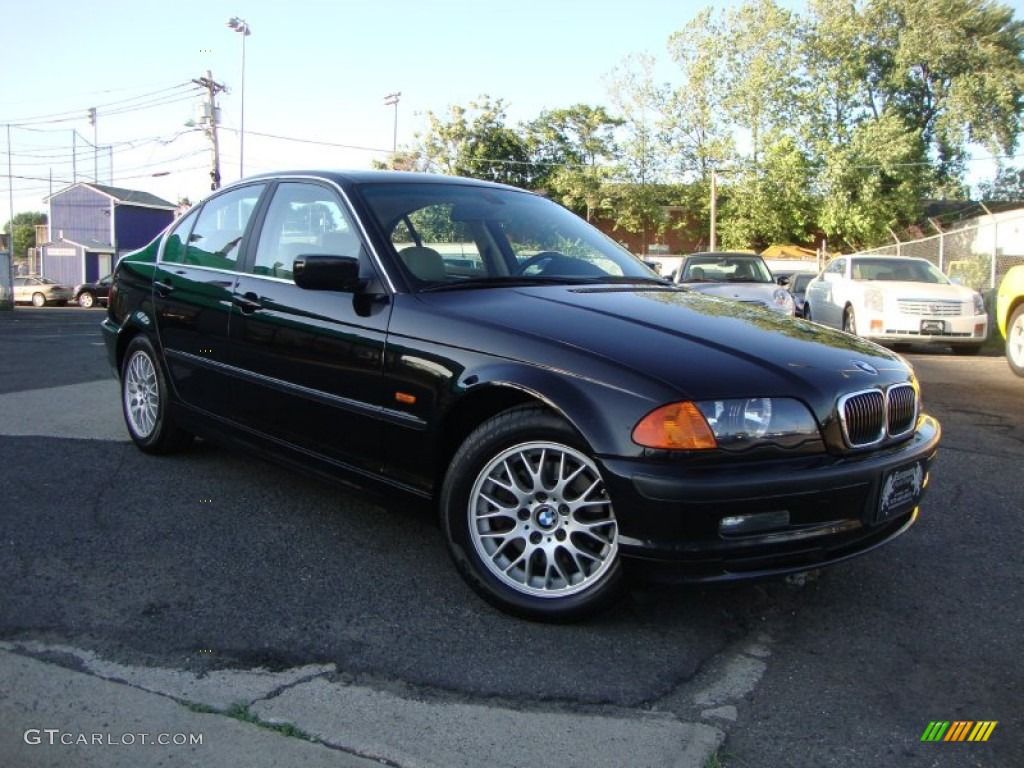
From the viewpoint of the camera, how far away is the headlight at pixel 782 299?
10.9 m

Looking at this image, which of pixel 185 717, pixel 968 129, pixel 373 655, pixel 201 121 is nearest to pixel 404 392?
pixel 373 655

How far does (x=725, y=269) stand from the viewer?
12648 mm

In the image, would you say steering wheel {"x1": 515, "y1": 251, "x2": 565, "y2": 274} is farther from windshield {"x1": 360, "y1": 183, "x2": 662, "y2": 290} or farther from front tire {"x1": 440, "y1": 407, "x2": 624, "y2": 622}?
front tire {"x1": 440, "y1": 407, "x2": 624, "y2": 622}

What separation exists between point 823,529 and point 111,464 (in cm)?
392

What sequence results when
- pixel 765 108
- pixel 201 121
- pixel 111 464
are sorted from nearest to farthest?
pixel 111 464 < pixel 201 121 < pixel 765 108

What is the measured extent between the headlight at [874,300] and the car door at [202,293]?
9.77 metres

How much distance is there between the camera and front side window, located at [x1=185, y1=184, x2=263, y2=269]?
440cm

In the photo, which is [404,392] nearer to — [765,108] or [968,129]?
[765,108]

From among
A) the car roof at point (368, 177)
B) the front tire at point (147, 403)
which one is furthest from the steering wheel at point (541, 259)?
the front tire at point (147, 403)

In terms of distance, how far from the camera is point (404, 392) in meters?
3.32

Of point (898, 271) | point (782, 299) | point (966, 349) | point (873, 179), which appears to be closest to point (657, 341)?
point (782, 299)

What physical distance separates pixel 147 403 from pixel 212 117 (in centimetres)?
3610

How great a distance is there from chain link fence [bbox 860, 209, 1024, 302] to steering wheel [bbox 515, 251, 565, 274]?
39.3 ft

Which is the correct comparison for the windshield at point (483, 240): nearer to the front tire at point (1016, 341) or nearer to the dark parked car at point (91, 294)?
the front tire at point (1016, 341)
